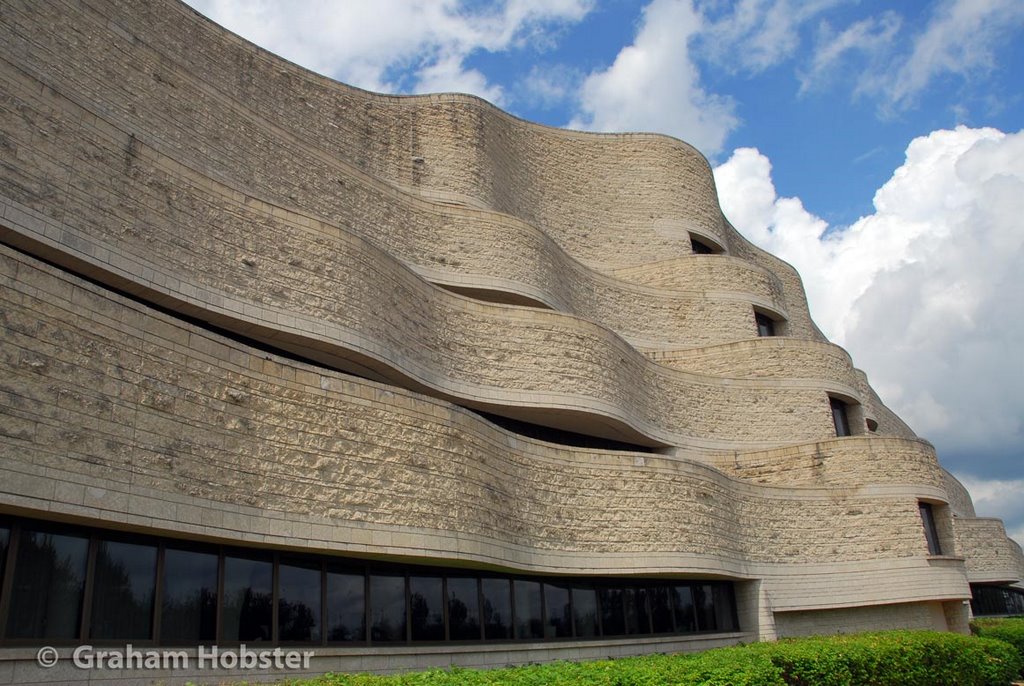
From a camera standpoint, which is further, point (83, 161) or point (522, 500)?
point (522, 500)

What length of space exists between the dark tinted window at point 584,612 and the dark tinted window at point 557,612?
209 millimetres

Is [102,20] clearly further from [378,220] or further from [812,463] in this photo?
[812,463]

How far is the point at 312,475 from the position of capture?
12617 mm

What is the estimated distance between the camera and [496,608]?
1595 cm

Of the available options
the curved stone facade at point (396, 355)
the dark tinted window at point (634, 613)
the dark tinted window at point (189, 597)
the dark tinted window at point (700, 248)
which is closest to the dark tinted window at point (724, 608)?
the curved stone facade at point (396, 355)

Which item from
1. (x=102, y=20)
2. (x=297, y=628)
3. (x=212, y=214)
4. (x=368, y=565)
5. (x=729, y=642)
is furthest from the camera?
(x=729, y=642)

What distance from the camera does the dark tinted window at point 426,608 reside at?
1433 cm

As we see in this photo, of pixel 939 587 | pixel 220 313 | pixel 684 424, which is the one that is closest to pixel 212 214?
pixel 220 313

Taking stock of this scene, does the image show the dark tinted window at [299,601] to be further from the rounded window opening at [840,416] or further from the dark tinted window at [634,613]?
the rounded window opening at [840,416]

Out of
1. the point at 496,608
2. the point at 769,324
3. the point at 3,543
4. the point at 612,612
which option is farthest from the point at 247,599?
the point at 769,324

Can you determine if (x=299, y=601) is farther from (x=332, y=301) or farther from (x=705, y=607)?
(x=705, y=607)

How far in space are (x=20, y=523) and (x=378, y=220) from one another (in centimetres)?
1301

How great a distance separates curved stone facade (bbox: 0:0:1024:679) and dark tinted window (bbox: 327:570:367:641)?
32 centimetres

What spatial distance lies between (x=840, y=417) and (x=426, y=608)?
746 inches
